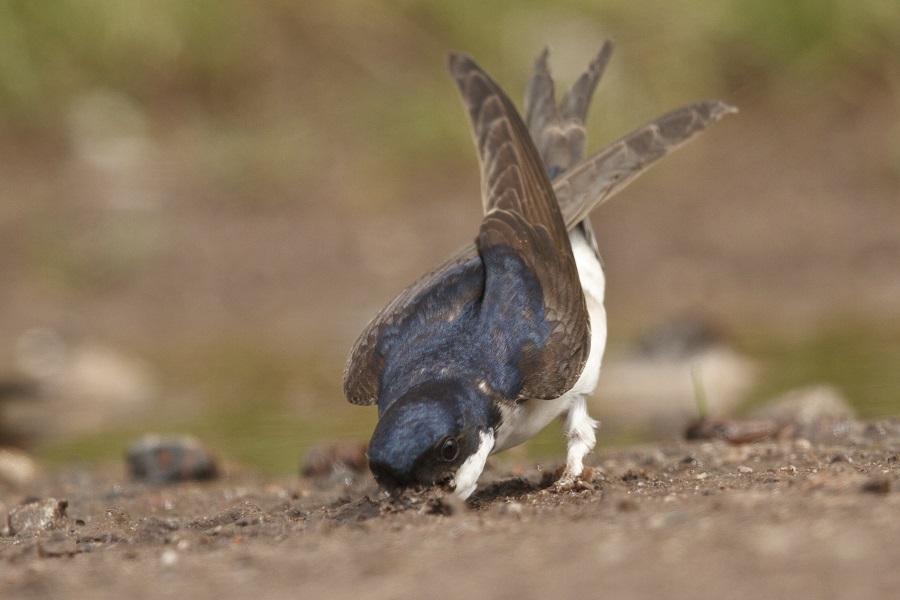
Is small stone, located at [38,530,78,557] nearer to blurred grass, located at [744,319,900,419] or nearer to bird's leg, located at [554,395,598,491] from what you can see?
bird's leg, located at [554,395,598,491]

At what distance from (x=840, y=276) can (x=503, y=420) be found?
6.11 meters

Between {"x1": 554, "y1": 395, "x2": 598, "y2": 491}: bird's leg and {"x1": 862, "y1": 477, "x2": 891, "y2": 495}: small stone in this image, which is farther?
{"x1": 554, "y1": 395, "x2": 598, "y2": 491}: bird's leg

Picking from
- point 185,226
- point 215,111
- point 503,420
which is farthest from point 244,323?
point 503,420

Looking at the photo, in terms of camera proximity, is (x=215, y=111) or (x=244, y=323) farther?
(x=215, y=111)

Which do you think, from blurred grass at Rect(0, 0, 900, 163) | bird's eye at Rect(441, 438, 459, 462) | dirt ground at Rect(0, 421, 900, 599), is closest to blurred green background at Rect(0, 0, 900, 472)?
blurred grass at Rect(0, 0, 900, 163)

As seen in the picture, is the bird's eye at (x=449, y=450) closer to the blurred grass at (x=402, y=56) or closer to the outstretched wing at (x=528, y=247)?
the outstretched wing at (x=528, y=247)

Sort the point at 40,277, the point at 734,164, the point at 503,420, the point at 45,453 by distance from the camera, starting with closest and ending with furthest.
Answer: the point at 503,420, the point at 45,453, the point at 40,277, the point at 734,164

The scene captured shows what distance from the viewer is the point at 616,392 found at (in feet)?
24.3

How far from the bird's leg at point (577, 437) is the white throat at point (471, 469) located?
0.38 meters

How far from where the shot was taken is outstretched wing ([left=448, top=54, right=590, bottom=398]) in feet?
13.7

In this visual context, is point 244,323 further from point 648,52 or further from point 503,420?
point 503,420

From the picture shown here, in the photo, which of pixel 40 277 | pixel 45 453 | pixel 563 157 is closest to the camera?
pixel 563 157

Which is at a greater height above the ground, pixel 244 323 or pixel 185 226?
pixel 185 226

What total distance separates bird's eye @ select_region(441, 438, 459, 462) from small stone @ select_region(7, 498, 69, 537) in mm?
1420
